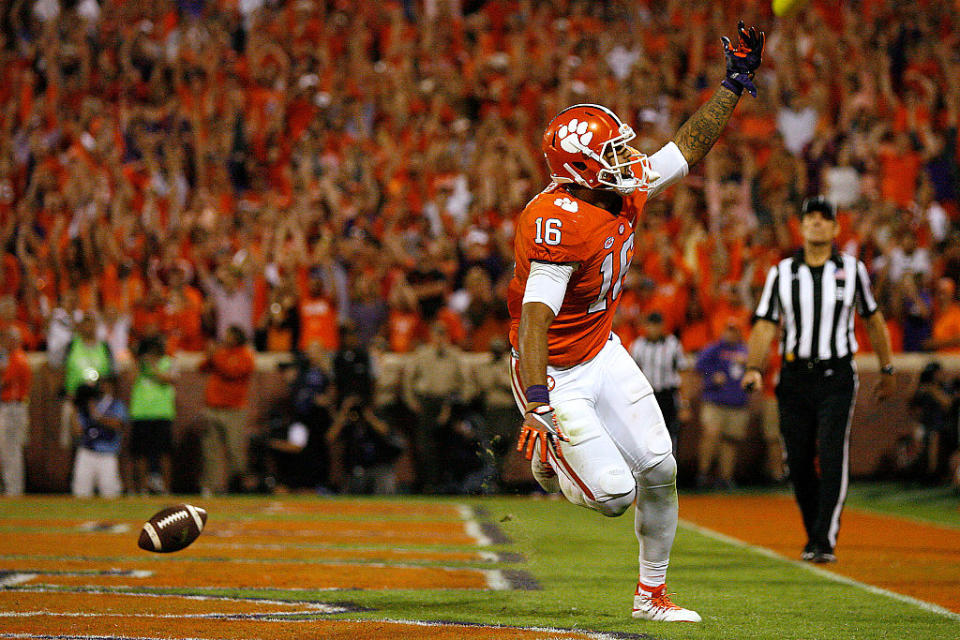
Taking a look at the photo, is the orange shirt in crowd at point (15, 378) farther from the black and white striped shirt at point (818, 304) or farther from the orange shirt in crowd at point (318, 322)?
the black and white striped shirt at point (818, 304)

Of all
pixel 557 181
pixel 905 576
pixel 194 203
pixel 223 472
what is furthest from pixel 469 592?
pixel 194 203

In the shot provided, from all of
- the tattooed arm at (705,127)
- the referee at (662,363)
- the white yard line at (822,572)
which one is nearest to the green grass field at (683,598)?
the white yard line at (822,572)

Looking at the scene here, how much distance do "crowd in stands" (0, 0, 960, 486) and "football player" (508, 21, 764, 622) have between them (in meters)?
7.37

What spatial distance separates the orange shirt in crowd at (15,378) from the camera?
12398mm

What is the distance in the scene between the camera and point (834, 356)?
673cm

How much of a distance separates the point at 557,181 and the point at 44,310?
9.76 meters

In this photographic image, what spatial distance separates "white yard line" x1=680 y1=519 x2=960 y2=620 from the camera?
5043 millimetres

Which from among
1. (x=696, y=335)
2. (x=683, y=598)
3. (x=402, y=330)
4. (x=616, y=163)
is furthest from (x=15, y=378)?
(x=616, y=163)

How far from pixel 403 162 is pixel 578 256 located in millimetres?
10332

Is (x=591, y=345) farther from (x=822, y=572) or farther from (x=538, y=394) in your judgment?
(x=822, y=572)

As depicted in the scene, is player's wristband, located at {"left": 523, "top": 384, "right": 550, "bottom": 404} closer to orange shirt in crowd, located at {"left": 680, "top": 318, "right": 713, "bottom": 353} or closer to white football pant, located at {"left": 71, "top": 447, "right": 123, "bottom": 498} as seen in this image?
orange shirt in crowd, located at {"left": 680, "top": 318, "right": 713, "bottom": 353}

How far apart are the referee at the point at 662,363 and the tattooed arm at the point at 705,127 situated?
21.0 ft

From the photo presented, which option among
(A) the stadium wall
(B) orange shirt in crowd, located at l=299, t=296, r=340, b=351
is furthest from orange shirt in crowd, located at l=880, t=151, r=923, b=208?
(B) orange shirt in crowd, located at l=299, t=296, r=340, b=351

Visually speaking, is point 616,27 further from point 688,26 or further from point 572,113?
point 572,113
